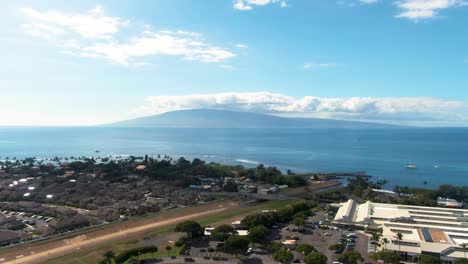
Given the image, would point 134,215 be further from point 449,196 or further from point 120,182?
point 449,196

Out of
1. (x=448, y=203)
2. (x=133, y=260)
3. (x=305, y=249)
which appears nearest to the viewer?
(x=133, y=260)

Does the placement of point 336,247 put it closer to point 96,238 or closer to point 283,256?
point 283,256

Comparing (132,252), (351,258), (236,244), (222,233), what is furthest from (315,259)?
(132,252)

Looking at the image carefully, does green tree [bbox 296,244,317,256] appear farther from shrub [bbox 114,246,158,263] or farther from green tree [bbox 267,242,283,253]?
shrub [bbox 114,246,158,263]

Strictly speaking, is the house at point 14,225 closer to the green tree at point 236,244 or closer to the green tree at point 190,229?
the green tree at point 190,229

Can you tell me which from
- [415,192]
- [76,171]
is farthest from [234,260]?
[76,171]
